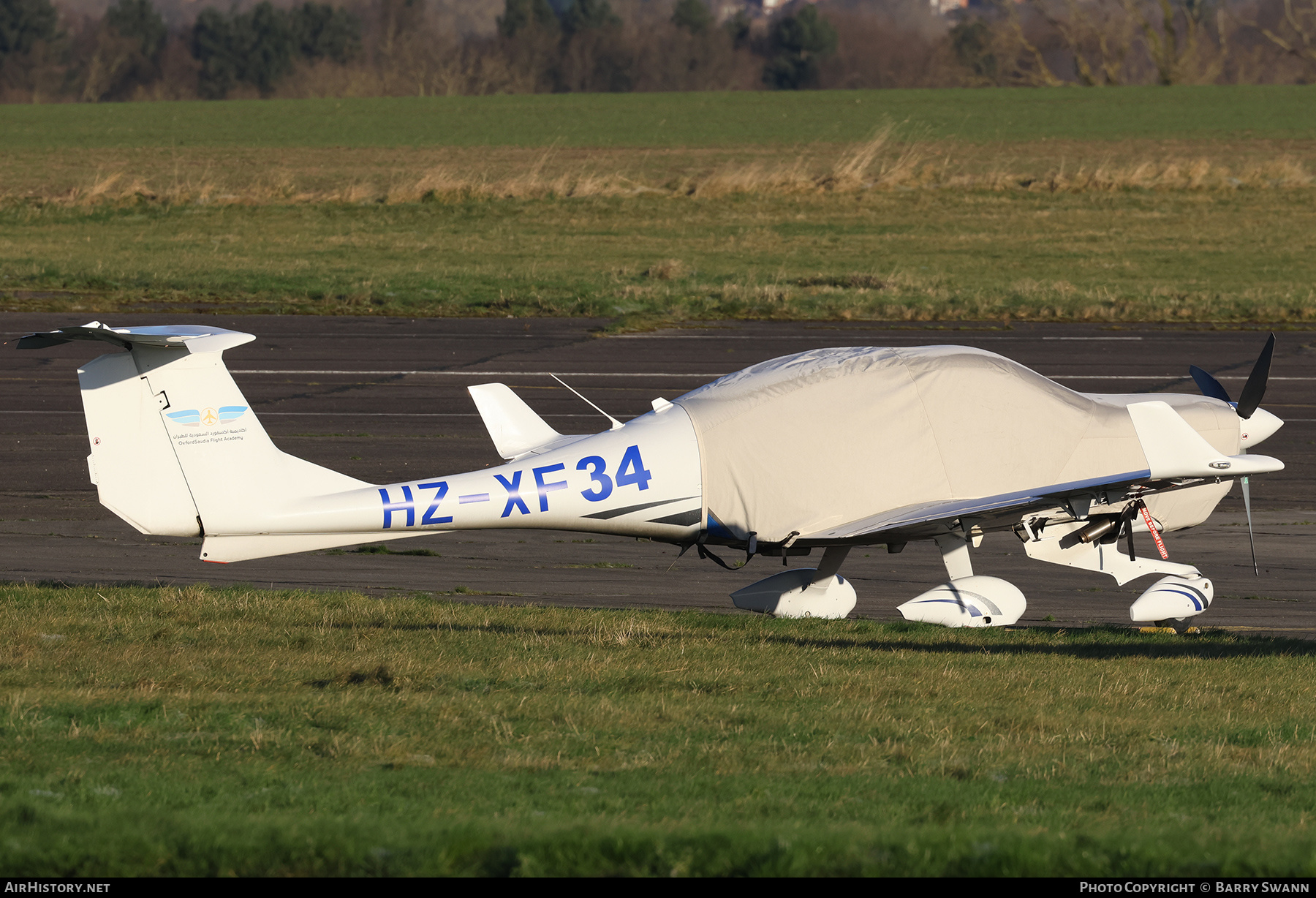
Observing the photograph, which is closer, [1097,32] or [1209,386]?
[1209,386]

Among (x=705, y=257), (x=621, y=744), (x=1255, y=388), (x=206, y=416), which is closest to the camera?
(x=621, y=744)

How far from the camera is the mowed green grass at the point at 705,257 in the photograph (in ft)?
119

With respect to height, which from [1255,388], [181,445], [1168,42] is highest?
[1168,42]

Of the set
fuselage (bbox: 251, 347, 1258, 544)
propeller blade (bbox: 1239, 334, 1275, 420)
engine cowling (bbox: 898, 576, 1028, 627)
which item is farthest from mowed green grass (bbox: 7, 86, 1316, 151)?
engine cowling (bbox: 898, 576, 1028, 627)

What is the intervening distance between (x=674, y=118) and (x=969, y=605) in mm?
85132

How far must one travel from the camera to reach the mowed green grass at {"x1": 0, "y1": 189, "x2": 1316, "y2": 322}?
3628 centimetres

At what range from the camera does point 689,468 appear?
12336 millimetres

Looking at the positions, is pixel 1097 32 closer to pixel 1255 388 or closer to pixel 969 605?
pixel 1255 388

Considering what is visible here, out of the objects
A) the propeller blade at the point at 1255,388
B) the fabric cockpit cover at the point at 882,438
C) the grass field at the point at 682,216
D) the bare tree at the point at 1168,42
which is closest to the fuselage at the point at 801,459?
the fabric cockpit cover at the point at 882,438

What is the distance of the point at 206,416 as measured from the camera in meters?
11.5

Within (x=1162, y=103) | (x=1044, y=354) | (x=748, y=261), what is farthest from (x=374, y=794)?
(x=1162, y=103)

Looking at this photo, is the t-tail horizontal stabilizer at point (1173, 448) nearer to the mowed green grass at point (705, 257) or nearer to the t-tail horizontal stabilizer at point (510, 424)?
the t-tail horizontal stabilizer at point (510, 424)

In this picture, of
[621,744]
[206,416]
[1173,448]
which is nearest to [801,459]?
[1173,448]
